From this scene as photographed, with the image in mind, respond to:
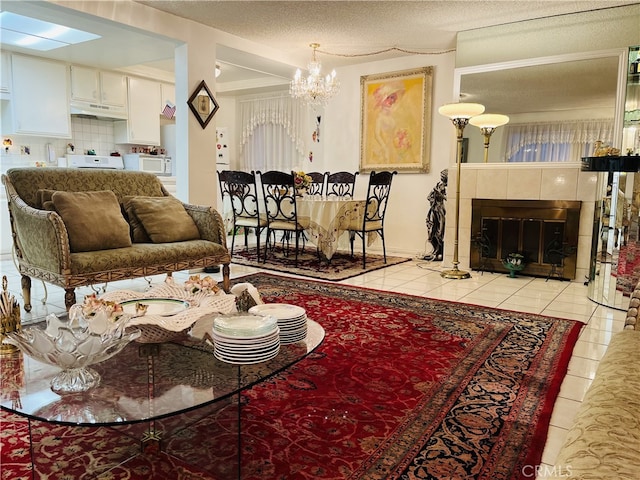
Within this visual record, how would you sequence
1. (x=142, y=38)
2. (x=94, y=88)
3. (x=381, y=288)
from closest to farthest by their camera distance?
(x=381, y=288)
(x=142, y=38)
(x=94, y=88)

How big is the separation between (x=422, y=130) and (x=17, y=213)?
14.5 ft

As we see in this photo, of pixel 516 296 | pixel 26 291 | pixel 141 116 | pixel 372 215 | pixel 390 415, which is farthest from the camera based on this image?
pixel 141 116

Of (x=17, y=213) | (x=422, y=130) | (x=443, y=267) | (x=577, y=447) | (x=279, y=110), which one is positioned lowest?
(x=443, y=267)

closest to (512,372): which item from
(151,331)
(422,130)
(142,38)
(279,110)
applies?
(151,331)

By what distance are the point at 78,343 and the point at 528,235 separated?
4391 mm

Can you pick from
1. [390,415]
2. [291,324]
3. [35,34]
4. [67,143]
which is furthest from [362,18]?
[67,143]

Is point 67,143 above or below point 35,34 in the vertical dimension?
below

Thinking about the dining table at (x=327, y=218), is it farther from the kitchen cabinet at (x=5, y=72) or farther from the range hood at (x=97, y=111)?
the kitchen cabinet at (x=5, y=72)

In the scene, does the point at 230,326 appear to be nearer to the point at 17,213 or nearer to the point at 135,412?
the point at 135,412

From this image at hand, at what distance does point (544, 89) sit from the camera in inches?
184

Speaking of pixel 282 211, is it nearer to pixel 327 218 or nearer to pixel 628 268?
pixel 327 218

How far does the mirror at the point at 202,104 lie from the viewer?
15.7 feet

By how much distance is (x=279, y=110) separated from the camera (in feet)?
25.0

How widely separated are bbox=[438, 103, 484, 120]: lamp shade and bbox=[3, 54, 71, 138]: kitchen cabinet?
16.2 ft
